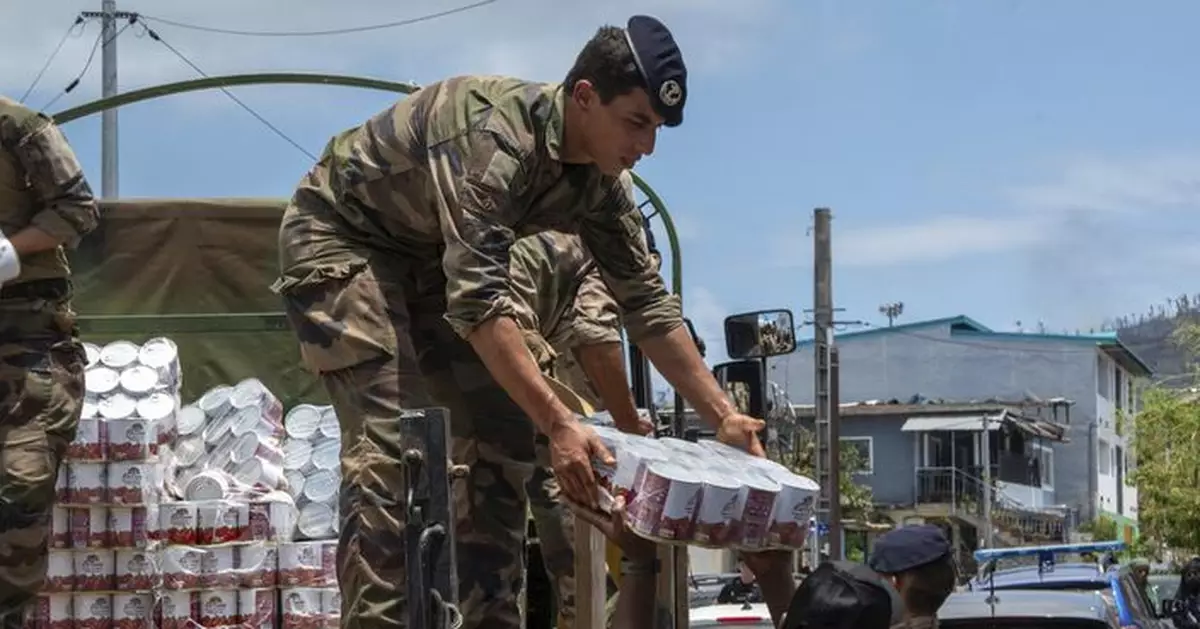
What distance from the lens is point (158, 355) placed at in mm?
6043

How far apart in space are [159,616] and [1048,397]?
70207 mm

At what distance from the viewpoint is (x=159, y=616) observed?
5254mm

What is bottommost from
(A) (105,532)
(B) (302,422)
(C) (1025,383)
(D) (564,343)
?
(A) (105,532)

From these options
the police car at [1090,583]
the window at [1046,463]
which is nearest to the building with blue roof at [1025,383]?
the window at [1046,463]

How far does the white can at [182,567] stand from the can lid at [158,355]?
82 centimetres

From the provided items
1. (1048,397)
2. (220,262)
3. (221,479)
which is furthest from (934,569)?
(1048,397)

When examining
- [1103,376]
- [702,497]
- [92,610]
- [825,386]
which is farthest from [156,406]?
[1103,376]

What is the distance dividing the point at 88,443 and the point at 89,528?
0.75 feet

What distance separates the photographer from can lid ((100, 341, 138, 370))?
584 cm

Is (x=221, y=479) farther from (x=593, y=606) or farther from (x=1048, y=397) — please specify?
(x=1048, y=397)

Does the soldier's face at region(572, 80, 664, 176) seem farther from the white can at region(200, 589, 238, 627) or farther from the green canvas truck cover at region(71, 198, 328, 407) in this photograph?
the green canvas truck cover at region(71, 198, 328, 407)

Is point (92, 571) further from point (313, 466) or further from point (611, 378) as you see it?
point (611, 378)

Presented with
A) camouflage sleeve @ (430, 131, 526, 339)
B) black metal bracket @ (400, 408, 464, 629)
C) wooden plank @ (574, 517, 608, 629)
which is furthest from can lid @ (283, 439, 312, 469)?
black metal bracket @ (400, 408, 464, 629)

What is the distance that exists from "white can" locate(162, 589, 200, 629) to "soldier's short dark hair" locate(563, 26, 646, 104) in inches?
80.8
